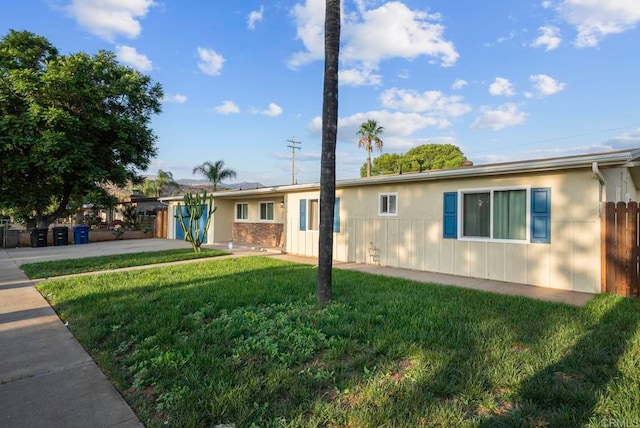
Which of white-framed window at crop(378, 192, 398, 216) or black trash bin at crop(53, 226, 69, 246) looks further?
black trash bin at crop(53, 226, 69, 246)

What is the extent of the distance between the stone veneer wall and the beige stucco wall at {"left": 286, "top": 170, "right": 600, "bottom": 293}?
3278 millimetres

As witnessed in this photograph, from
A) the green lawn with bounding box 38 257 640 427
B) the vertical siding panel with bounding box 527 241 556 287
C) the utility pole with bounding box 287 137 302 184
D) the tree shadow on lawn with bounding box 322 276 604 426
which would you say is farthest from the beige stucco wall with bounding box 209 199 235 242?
the utility pole with bounding box 287 137 302 184

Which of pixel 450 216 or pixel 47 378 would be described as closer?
pixel 47 378

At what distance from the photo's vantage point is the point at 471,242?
812cm

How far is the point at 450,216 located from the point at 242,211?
11816 millimetres

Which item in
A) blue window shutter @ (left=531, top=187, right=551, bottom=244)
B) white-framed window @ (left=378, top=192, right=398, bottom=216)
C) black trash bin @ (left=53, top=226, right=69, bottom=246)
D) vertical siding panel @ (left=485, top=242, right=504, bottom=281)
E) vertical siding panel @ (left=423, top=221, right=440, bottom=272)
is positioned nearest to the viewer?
blue window shutter @ (left=531, top=187, right=551, bottom=244)

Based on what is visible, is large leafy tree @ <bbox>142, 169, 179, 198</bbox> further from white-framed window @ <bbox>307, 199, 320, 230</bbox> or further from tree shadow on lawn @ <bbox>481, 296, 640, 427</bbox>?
tree shadow on lawn @ <bbox>481, 296, 640, 427</bbox>

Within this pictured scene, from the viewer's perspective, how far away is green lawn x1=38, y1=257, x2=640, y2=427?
2.46 meters

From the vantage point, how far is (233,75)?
1233 cm

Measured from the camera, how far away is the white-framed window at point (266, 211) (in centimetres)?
1604

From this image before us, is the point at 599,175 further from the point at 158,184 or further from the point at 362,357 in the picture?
the point at 158,184

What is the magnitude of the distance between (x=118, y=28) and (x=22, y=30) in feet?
34.4

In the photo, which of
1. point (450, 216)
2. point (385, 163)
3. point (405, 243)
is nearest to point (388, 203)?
point (405, 243)

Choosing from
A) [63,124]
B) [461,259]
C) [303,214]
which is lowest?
[461,259]
